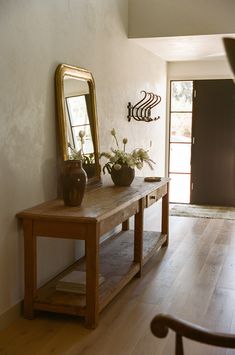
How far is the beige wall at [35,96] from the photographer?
2.76m

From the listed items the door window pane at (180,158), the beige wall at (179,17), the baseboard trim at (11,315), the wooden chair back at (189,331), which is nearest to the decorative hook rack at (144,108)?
the beige wall at (179,17)

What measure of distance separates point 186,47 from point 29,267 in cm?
390

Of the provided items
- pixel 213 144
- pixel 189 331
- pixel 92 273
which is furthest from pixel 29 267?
pixel 213 144

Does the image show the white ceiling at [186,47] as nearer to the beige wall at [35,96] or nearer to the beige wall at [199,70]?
the beige wall at [199,70]

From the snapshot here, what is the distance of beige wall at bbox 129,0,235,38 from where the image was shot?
4.86 meters

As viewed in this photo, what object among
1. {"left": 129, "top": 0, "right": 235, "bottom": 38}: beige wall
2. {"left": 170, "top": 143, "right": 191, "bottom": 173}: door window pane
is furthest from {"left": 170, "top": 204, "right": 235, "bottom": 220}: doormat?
{"left": 129, "top": 0, "right": 235, "bottom": 38}: beige wall

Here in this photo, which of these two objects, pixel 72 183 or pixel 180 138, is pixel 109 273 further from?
pixel 180 138

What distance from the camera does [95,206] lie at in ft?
10.3

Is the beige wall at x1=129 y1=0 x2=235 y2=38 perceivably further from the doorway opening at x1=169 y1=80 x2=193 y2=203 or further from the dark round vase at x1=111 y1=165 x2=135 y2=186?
the doorway opening at x1=169 y1=80 x2=193 y2=203

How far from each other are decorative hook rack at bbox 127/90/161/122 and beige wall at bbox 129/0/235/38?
83 cm

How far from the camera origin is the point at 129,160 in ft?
13.3

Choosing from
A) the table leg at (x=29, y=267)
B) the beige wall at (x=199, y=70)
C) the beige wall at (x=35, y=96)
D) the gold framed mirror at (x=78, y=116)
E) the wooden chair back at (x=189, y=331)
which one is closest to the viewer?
the wooden chair back at (x=189, y=331)

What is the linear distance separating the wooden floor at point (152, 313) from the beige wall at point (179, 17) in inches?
91.7

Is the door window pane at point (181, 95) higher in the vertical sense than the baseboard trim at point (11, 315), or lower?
higher
